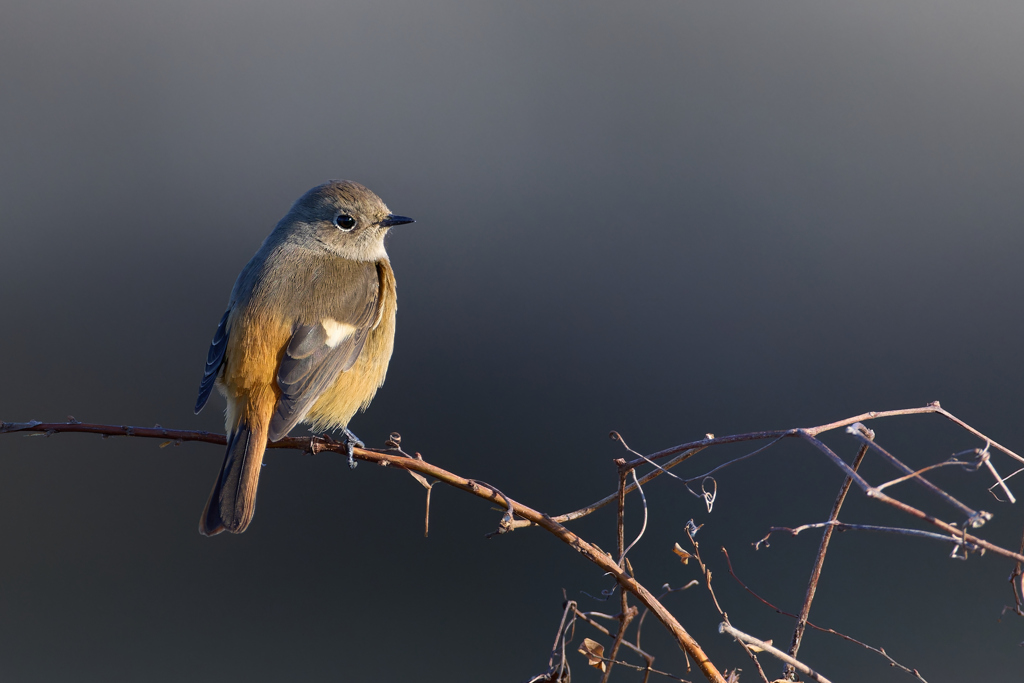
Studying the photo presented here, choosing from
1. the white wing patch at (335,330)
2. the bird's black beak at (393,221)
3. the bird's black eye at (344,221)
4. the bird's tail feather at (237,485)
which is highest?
the bird's black beak at (393,221)

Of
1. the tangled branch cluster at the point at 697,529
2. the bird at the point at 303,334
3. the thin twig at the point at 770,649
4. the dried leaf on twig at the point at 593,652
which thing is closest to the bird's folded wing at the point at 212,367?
the bird at the point at 303,334

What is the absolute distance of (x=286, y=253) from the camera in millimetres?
3164

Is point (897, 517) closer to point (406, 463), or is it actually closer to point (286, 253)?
point (286, 253)

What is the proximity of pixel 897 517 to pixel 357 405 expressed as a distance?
3.21 m

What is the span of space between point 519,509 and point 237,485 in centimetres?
118

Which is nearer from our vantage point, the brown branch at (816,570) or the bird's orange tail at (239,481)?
the brown branch at (816,570)

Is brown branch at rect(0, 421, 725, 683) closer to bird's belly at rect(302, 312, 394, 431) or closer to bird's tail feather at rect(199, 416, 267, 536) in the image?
bird's tail feather at rect(199, 416, 267, 536)

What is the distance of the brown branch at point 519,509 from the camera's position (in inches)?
48.3

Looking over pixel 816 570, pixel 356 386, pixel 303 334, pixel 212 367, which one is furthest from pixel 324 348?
pixel 816 570

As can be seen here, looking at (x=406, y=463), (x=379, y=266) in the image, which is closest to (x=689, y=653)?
(x=406, y=463)

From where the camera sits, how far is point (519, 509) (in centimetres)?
138

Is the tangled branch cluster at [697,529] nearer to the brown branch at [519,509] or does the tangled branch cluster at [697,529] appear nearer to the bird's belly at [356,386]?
the brown branch at [519,509]

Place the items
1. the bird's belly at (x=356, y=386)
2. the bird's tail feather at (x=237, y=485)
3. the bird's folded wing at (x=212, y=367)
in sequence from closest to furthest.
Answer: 1. the bird's tail feather at (x=237, y=485)
2. the bird's folded wing at (x=212, y=367)
3. the bird's belly at (x=356, y=386)

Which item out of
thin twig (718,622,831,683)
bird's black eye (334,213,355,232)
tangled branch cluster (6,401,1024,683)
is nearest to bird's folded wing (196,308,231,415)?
bird's black eye (334,213,355,232)
